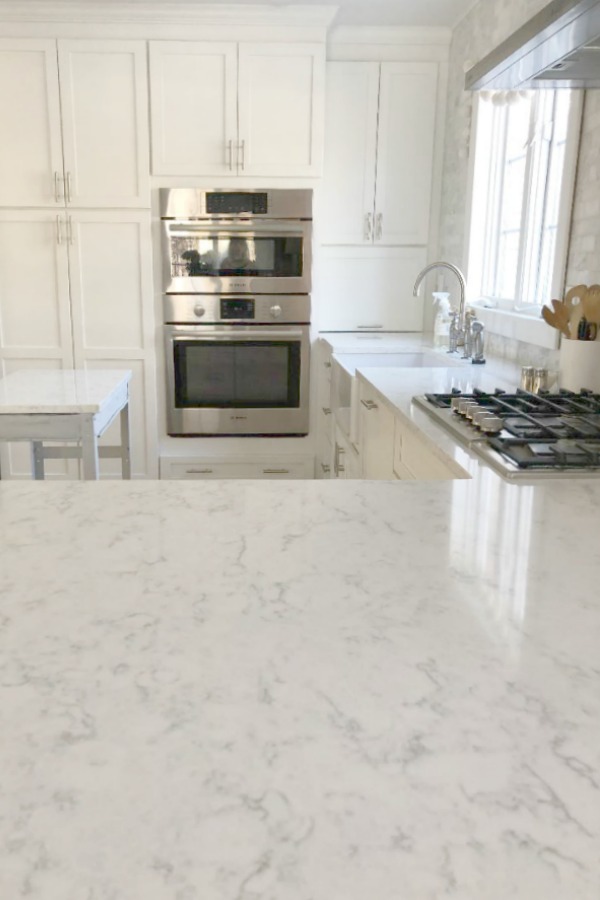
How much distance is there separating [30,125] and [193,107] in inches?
30.7

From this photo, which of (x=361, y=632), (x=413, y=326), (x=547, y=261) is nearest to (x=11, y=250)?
(x=413, y=326)

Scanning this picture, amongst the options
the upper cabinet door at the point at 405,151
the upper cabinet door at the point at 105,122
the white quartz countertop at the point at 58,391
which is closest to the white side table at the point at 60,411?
the white quartz countertop at the point at 58,391

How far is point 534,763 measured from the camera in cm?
55

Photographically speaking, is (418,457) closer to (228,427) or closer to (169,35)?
(228,427)

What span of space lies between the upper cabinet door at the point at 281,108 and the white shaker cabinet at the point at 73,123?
48cm

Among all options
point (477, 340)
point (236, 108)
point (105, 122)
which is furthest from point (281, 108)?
point (477, 340)

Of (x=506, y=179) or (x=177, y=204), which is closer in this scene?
(x=506, y=179)

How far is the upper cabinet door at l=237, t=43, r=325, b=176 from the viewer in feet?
12.1

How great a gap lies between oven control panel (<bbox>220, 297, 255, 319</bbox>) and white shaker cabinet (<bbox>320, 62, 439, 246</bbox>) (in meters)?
0.57

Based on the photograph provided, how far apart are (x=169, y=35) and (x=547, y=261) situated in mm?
2086

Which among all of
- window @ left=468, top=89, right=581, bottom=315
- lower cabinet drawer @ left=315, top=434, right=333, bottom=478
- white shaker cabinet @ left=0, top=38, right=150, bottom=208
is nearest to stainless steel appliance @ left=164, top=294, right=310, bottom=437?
lower cabinet drawer @ left=315, top=434, right=333, bottom=478

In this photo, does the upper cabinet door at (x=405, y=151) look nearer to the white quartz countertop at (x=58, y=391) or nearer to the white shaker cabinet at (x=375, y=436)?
the white shaker cabinet at (x=375, y=436)

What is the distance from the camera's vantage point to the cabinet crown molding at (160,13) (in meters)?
3.59

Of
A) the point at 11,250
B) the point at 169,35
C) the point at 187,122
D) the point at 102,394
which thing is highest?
the point at 169,35
